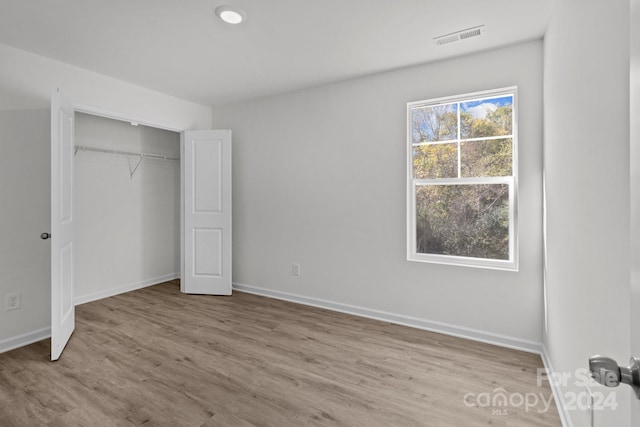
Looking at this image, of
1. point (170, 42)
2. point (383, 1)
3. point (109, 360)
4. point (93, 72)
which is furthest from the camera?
point (93, 72)

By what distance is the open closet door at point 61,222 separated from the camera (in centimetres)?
257

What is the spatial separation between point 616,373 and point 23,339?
393 cm

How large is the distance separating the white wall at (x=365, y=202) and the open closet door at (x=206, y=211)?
213mm

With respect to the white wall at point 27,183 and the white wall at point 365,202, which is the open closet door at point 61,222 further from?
Answer: the white wall at point 365,202

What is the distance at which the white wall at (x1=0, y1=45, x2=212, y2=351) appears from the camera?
2.84 metres

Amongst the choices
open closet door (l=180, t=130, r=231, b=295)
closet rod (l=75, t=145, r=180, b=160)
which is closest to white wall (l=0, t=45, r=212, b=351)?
closet rod (l=75, t=145, r=180, b=160)

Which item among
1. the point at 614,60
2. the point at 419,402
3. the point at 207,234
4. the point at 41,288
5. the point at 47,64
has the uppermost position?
the point at 47,64

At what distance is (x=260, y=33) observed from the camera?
2639mm

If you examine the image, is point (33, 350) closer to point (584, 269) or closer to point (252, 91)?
point (252, 91)

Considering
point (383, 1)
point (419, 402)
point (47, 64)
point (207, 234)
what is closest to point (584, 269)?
point (419, 402)

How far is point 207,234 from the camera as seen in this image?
14.5 feet

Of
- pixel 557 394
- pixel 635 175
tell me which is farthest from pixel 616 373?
pixel 557 394

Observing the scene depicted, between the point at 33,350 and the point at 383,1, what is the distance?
3795 mm

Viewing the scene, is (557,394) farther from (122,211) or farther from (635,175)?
(122,211)
